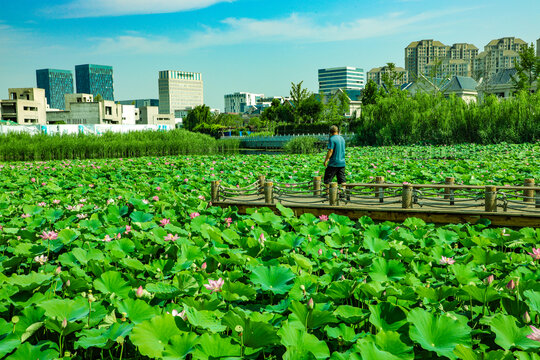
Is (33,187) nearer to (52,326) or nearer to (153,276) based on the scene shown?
(153,276)

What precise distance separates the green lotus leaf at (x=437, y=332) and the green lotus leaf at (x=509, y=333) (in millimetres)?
119

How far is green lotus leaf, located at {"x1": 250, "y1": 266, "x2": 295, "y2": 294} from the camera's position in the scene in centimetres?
247

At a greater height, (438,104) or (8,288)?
(438,104)

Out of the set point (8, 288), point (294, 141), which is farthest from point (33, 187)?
point (294, 141)

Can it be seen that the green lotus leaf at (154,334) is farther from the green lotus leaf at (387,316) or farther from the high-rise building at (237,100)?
the high-rise building at (237,100)

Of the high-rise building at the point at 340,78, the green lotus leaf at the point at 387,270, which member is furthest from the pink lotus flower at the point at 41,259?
the high-rise building at the point at 340,78

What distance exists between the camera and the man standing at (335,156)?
668 cm

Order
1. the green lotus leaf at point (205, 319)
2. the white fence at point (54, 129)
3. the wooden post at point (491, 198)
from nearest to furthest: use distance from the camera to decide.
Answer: the green lotus leaf at point (205, 319) < the wooden post at point (491, 198) < the white fence at point (54, 129)

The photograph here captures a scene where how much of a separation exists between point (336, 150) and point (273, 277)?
446 cm

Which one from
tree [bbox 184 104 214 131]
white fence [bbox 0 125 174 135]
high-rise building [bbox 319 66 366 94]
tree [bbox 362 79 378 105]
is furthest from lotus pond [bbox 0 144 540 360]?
high-rise building [bbox 319 66 366 94]

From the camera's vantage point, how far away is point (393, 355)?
1635 mm

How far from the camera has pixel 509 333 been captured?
183 cm

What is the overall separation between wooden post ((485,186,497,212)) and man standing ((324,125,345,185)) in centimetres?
215

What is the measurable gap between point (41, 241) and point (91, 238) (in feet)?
1.44
